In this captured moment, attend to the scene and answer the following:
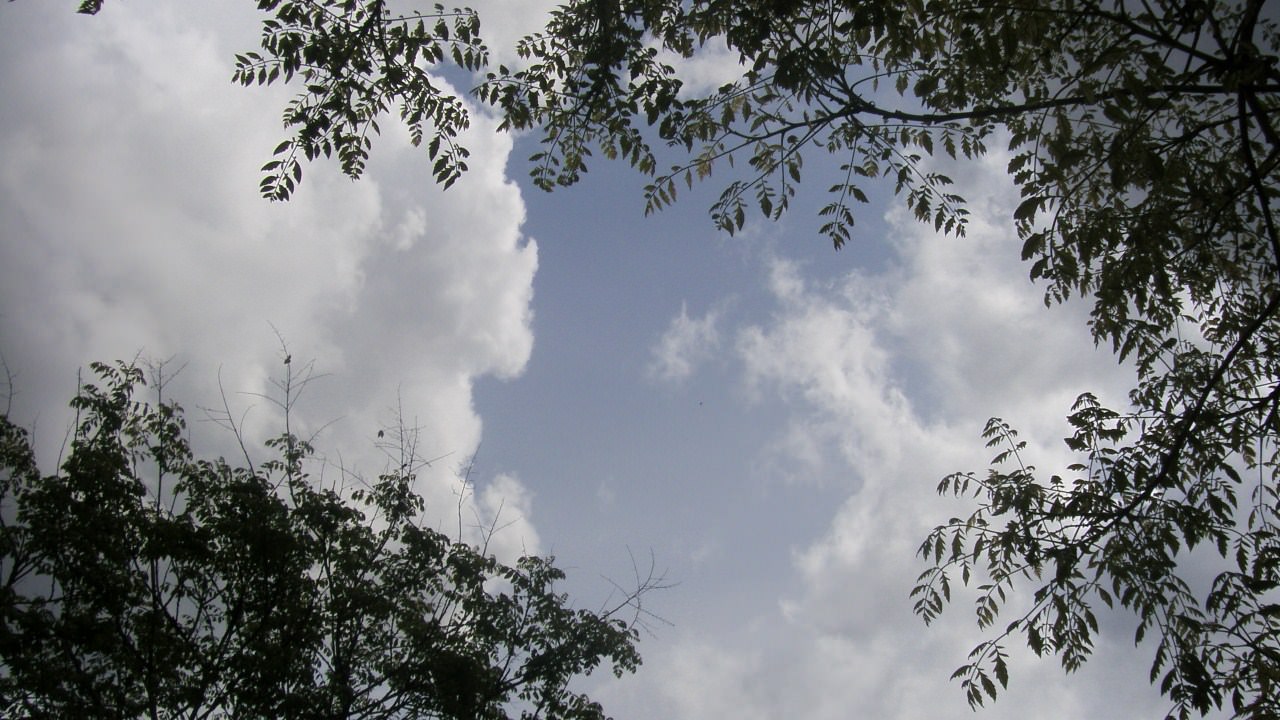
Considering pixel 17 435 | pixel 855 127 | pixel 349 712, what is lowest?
pixel 349 712

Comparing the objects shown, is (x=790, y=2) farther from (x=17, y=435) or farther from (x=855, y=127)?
(x=17, y=435)

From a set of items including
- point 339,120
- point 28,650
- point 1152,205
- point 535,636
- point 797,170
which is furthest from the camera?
point 535,636

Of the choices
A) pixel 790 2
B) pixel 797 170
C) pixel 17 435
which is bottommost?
pixel 790 2

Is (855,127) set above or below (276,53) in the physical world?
above

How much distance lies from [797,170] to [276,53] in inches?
110

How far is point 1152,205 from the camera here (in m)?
3.84

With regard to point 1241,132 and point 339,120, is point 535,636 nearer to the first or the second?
point 339,120

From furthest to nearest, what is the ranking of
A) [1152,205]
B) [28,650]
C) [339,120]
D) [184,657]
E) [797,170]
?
1. [184,657]
2. [28,650]
3. [797,170]
4. [339,120]
5. [1152,205]

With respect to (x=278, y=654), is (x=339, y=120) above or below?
above

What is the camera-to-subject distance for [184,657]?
343 inches

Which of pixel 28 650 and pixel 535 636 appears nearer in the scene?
pixel 28 650

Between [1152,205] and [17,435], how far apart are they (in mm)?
11037

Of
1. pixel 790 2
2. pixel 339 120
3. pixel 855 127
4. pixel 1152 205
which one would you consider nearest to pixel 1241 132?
pixel 1152 205

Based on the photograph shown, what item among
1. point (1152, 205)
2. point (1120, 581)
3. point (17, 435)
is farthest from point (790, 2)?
point (17, 435)
